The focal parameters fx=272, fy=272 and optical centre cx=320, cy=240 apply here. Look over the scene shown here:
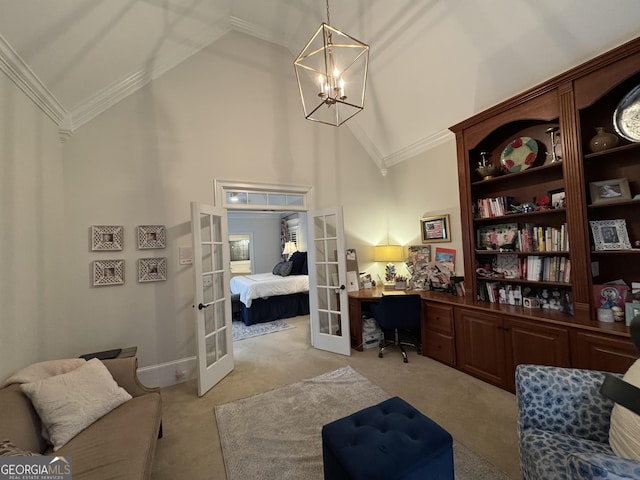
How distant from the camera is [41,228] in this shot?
2.25 metres

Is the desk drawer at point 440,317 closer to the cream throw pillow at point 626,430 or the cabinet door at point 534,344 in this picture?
the cabinet door at point 534,344

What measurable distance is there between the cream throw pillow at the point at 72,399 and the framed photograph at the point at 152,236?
142 cm

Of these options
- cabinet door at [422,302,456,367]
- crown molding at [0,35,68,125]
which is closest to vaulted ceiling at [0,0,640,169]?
crown molding at [0,35,68,125]

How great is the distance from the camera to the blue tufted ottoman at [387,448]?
1.18 m

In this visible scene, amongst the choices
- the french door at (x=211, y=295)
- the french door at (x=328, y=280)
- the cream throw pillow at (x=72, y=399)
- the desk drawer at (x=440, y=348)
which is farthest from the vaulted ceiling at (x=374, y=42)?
the desk drawer at (x=440, y=348)

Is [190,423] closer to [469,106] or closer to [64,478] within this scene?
[64,478]

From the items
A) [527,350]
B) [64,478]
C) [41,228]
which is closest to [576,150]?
[527,350]

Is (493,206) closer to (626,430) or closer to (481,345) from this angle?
(481,345)

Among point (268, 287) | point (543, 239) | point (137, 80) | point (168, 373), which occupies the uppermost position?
point (137, 80)

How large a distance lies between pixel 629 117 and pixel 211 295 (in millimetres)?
4091

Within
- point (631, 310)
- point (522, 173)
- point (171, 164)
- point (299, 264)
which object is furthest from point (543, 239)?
point (299, 264)

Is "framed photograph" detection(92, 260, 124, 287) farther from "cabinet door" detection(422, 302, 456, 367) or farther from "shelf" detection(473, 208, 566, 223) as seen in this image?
"shelf" detection(473, 208, 566, 223)

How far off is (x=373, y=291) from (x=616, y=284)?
2.37 meters

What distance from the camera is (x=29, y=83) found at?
2059 millimetres
